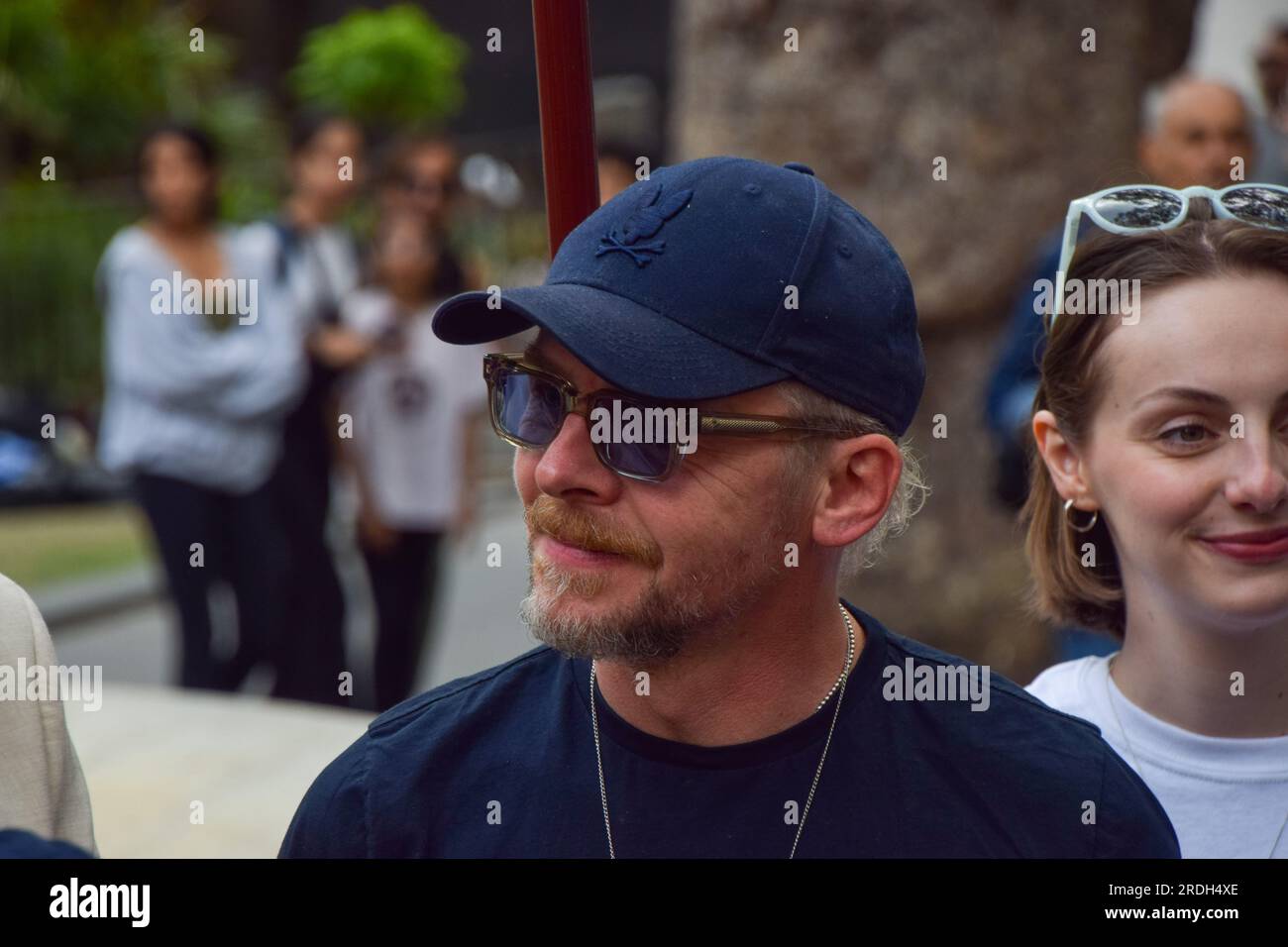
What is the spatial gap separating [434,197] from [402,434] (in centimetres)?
84

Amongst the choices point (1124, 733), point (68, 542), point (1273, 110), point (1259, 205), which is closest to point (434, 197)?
point (1273, 110)

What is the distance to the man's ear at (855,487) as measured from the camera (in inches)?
79.1

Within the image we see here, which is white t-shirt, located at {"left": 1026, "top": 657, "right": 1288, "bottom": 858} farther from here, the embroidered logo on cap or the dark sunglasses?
the embroidered logo on cap

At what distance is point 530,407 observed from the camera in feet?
6.48

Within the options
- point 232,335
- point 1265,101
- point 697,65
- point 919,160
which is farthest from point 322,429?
point 1265,101

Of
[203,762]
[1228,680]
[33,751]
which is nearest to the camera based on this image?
[33,751]

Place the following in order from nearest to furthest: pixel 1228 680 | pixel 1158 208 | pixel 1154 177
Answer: pixel 1228 680
pixel 1158 208
pixel 1154 177

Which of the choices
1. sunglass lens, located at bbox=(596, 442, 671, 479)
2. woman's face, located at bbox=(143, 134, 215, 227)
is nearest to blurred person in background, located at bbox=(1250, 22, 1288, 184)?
sunglass lens, located at bbox=(596, 442, 671, 479)

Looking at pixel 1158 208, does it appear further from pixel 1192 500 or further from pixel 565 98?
pixel 565 98

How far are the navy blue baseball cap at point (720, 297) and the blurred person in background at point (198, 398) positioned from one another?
404 cm

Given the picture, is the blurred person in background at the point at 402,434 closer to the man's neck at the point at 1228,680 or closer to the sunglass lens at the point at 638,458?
the man's neck at the point at 1228,680

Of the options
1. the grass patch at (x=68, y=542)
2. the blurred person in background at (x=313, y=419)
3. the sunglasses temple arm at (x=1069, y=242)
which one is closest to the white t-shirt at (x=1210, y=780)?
the sunglasses temple arm at (x=1069, y=242)

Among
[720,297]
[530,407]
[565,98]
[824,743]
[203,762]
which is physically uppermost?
[565,98]

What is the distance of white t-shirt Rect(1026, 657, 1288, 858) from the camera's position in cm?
215
